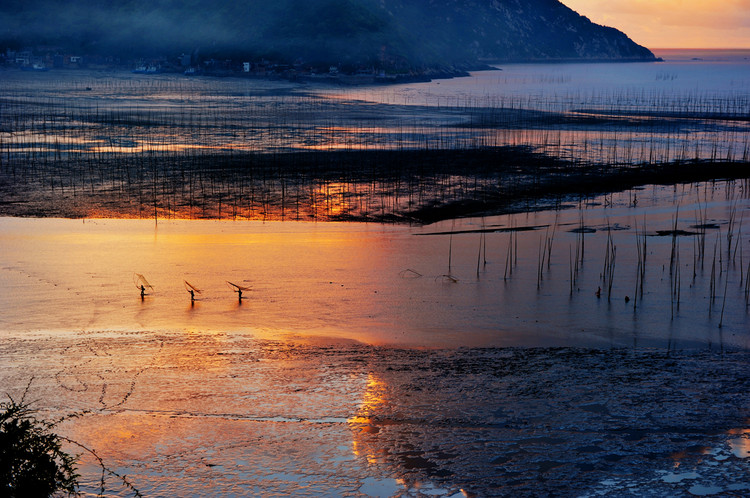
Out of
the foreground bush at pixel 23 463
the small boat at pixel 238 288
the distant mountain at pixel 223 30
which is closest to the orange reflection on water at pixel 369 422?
the foreground bush at pixel 23 463

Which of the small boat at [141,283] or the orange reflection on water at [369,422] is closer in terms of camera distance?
the orange reflection on water at [369,422]

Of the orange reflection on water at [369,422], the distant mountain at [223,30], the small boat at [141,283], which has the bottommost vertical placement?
the orange reflection on water at [369,422]

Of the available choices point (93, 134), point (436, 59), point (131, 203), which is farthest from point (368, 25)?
point (131, 203)

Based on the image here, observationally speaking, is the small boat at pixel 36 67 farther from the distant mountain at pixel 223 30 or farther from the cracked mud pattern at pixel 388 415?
the cracked mud pattern at pixel 388 415

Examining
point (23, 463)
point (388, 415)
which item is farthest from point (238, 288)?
point (23, 463)

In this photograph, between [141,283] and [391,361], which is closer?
[391,361]

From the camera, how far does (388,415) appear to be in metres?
7.68

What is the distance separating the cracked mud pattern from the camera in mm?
6496

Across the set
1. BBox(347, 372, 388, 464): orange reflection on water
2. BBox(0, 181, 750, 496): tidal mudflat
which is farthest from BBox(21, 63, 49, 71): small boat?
BBox(347, 372, 388, 464): orange reflection on water

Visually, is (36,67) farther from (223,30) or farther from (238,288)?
(238,288)

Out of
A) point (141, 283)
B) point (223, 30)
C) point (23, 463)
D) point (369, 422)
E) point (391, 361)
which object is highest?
point (223, 30)

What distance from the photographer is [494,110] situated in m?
54.2

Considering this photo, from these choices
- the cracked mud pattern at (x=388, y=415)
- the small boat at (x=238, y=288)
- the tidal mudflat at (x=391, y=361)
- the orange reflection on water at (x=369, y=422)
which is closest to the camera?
the cracked mud pattern at (x=388, y=415)

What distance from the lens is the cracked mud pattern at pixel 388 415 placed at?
6496 mm
